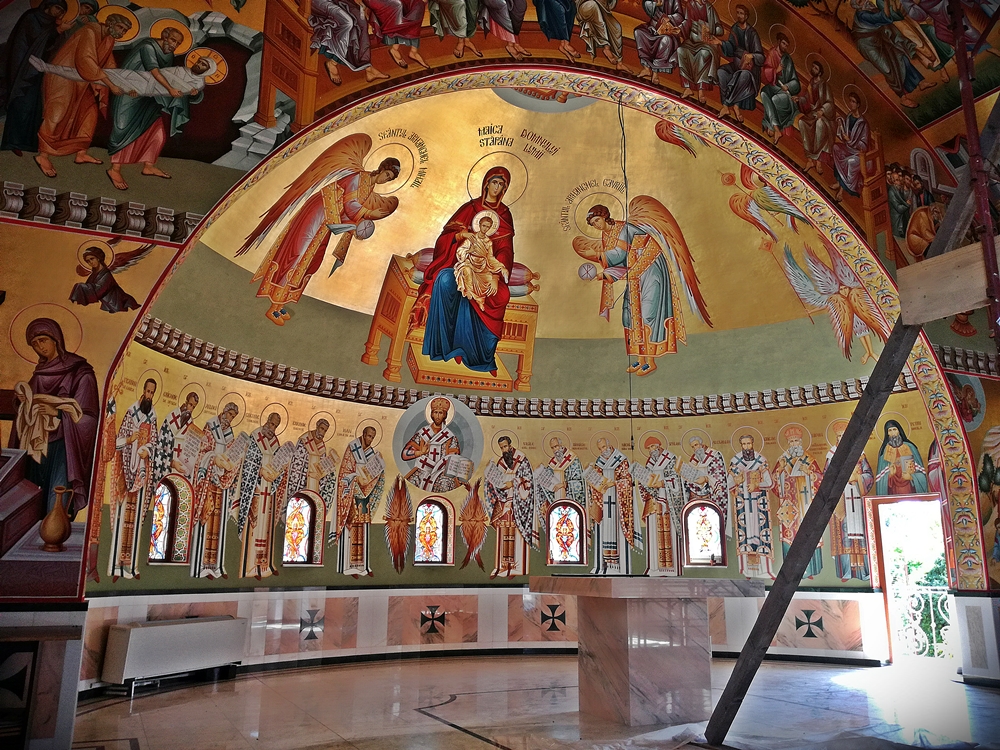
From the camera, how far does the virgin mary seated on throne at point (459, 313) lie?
675 inches

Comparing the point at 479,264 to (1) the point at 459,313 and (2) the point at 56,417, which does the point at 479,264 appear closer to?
(1) the point at 459,313

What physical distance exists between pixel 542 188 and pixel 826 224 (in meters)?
7.05

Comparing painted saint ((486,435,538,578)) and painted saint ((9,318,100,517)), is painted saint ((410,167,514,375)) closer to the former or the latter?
painted saint ((486,435,538,578))

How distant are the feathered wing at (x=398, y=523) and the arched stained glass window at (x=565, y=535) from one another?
142 inches

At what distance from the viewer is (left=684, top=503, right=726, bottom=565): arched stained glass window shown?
18359 millimetres

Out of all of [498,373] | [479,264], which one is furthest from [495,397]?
[479,264]

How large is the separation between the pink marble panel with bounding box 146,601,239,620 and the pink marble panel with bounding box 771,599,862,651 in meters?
11.4

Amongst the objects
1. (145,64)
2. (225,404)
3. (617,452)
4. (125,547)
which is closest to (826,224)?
(617,452)

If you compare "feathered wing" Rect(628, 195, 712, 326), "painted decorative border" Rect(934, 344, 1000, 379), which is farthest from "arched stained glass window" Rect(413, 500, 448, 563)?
"painted decorative border" Rect(934, 344, 1000, 379)

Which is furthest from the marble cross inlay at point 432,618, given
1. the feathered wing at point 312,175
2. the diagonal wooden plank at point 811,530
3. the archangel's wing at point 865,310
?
the archangel's wing at point 865,310

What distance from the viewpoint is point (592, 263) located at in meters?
18.3

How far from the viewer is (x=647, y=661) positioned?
940 centimetres

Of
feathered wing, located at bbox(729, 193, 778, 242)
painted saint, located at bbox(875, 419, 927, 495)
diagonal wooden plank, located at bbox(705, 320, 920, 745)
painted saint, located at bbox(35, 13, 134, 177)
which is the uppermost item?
feathered wing, located at bbox(729, 193, 778, 242)

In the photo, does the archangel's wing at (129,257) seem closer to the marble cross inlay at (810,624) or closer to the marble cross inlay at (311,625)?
the marble cross inlay at (311,625)
